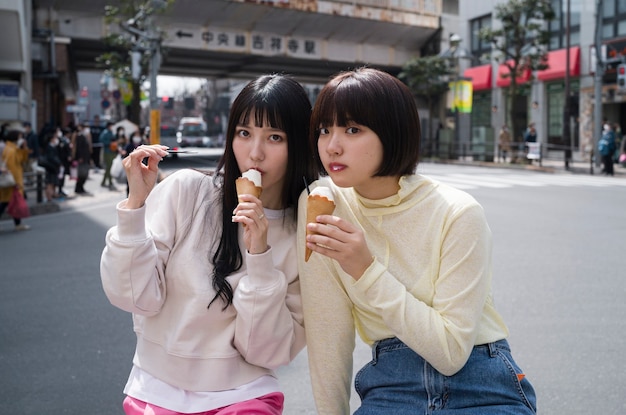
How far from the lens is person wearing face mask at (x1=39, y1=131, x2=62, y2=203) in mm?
15414

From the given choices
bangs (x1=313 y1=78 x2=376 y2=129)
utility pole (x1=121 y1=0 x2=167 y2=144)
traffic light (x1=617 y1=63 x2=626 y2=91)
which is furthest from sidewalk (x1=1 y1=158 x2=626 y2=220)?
bangs (x1=313 y1=78 x2=376 y2=129)

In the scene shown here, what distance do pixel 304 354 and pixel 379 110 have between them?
352cm

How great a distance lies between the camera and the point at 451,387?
193cm

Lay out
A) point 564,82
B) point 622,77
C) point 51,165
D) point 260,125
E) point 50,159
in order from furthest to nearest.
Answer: point 564,82, point 622,77, point 50,159, point 51,165, point 260,125

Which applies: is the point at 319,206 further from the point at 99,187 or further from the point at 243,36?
the point at 243,36

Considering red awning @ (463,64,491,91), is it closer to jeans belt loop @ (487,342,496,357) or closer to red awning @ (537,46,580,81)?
red awning @ (537,46,580,81)

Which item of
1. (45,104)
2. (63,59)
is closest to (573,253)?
(63,59)

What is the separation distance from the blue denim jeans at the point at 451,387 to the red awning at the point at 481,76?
38.4m

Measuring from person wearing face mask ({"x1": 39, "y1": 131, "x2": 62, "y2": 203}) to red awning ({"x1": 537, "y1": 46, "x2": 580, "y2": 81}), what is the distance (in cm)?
2376

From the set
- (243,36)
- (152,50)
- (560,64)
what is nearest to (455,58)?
(560,64)

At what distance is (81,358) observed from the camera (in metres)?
4.79

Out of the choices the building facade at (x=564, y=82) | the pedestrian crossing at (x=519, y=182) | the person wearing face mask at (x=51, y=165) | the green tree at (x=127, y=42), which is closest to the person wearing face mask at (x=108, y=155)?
the person wearing face mask at (x=51, y=165)

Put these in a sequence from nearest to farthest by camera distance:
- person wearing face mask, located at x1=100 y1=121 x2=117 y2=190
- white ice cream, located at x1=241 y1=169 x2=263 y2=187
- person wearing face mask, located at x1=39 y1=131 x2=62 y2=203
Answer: white ice cream, located at x1=241 y1=169 x2=263 y2=187, person wearing face mask, located at x1=39 y1=131 x2=62 y2=203, person wearing face mask, located at x1=100 y1=121 x2=117 y2=190

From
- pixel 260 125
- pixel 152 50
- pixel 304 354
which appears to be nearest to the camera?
pixel 260 125
